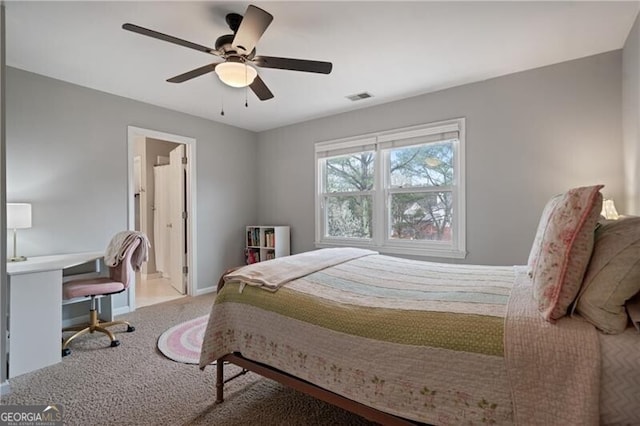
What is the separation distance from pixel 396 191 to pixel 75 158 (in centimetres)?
360

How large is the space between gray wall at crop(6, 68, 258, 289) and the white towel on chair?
2.22 feet

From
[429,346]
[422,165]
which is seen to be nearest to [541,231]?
[429,346]

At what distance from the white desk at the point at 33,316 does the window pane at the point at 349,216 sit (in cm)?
300

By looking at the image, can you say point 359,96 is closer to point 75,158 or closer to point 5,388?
point 75,158

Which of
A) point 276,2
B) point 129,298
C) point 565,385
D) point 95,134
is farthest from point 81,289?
point 565,385

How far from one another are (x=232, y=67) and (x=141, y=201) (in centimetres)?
441

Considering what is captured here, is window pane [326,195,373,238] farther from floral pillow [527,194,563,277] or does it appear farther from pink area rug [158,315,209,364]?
floral pillow [527,194,563,277]

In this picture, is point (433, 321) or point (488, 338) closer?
point (488, 338)

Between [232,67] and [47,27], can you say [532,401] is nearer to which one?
[232,67]

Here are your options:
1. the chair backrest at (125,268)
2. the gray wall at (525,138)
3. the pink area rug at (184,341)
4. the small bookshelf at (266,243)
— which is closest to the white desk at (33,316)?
the chair backrest at (125,268)

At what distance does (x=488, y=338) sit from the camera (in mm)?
1070

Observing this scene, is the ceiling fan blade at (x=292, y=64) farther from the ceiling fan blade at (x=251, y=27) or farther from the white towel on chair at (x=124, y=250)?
the white towel on chair at (x=124, y=250)

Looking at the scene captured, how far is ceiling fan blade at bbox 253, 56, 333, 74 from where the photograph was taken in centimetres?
204

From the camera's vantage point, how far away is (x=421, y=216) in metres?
3.64
